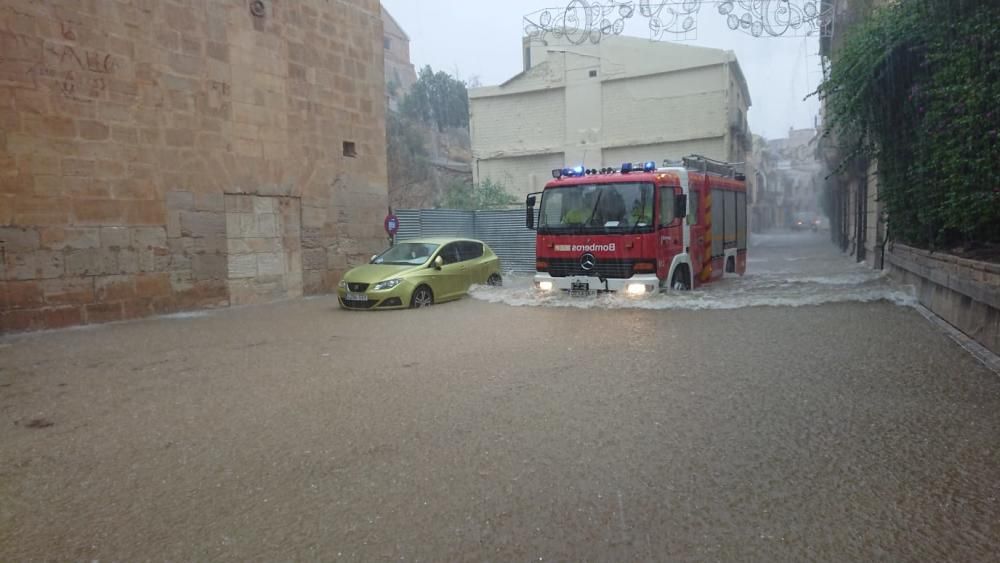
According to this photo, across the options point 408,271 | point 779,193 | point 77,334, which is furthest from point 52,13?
point 779,193

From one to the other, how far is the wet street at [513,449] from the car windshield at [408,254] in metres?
4.04

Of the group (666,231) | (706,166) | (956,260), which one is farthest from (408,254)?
(956,260)

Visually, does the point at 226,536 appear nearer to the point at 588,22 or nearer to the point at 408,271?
the point at 408,271

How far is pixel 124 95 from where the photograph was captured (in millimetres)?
10711

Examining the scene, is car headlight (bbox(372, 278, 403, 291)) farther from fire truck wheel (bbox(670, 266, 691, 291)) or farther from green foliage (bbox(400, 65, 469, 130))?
green foliage (bbox(400, 65, 469, 130))

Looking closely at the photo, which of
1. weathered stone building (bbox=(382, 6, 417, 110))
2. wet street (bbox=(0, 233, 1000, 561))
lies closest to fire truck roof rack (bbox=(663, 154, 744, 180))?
wet street (bbox=(0, 233, 1000, 561))

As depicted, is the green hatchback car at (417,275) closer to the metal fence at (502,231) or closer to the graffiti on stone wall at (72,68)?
the graffiti on stone wall at (72,68)

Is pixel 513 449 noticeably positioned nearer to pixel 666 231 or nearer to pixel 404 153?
pixel 666 231

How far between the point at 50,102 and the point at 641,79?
84.9 feet

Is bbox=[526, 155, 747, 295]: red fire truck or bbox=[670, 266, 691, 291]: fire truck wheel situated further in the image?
bbox=[670, 266, 691, 291]: fire truck wheel

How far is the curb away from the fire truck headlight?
3977mm

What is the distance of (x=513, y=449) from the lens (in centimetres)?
414

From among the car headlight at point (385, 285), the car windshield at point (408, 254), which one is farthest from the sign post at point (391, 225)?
the car headlight at point (385, 285)

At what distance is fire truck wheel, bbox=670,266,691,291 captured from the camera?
454 inches
